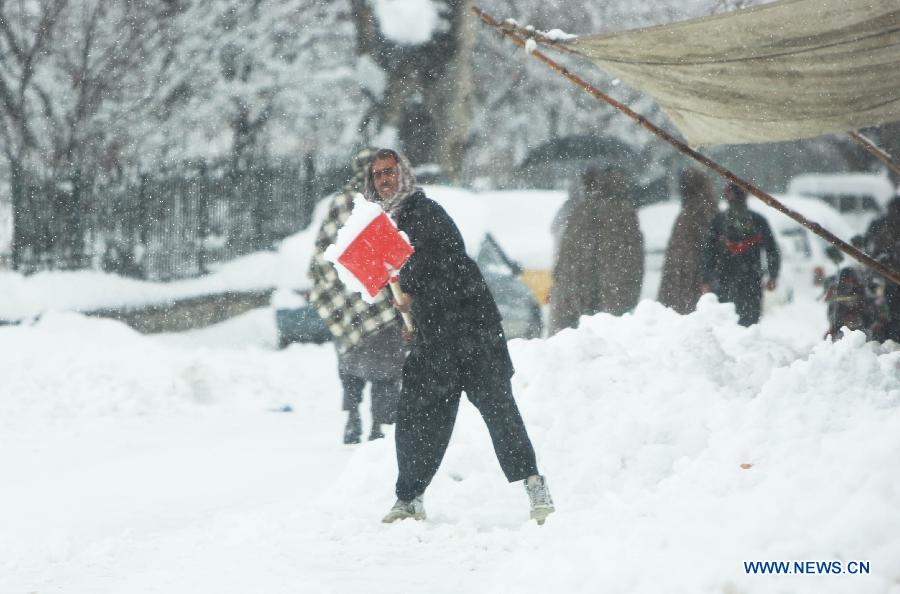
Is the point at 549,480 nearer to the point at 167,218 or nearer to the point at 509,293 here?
the point at 509,293

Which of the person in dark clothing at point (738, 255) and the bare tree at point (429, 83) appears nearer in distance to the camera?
the person in dark clothing at point (738, 255)

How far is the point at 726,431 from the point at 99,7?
494 inches

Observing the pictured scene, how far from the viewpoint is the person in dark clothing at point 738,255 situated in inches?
362

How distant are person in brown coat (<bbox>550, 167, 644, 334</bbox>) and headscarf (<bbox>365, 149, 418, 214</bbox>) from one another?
4.08m

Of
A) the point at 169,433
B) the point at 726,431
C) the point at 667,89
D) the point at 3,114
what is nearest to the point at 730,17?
the point at 667,89

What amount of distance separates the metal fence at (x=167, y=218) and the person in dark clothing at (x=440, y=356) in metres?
10.1

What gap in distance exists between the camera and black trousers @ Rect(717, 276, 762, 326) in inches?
367

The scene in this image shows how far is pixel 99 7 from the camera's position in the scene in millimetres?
15438

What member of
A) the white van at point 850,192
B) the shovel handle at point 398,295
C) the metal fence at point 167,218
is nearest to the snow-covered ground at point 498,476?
the shovel handle at point 398,295

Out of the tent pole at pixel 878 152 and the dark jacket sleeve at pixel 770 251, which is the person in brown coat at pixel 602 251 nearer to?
the dark jacket sleeve at pixel 770 251

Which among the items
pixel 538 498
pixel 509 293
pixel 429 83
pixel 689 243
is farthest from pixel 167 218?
pixel 538 498

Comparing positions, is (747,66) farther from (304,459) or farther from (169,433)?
(169,433)

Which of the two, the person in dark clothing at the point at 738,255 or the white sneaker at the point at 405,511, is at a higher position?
the person in dark clothing at the point at 738,255

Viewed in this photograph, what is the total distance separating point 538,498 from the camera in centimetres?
542
